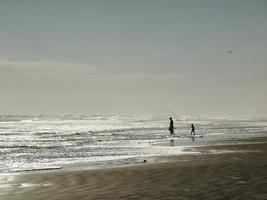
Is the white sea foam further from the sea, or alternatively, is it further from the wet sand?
the wet sand

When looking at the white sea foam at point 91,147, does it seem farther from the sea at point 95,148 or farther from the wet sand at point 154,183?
the wet sand at point 154,183

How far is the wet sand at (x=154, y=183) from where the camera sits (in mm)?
13617

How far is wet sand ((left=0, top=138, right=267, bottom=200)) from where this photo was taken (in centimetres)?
1362

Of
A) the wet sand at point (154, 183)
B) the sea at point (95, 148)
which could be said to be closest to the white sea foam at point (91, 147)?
the sea at point (95, 148)

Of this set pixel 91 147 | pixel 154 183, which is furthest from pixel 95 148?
pixel 154 183

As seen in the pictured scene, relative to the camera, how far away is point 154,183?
16.1 meters

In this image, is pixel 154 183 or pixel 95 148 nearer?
pixel 154 183

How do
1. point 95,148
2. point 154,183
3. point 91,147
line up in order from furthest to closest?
point 91,147 < point 95,148 < point 154,183

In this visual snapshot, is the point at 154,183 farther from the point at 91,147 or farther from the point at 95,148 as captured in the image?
the point at 91,147

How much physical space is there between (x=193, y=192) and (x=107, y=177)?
564 cm

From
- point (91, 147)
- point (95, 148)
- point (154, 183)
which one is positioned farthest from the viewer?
point (91, 147)

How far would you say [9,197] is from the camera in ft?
47.1

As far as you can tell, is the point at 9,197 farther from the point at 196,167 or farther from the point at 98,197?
the point at 196,167

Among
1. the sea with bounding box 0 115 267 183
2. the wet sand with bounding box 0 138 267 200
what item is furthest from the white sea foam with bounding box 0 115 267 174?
the wet sand with bounding box 0 138 267 200
